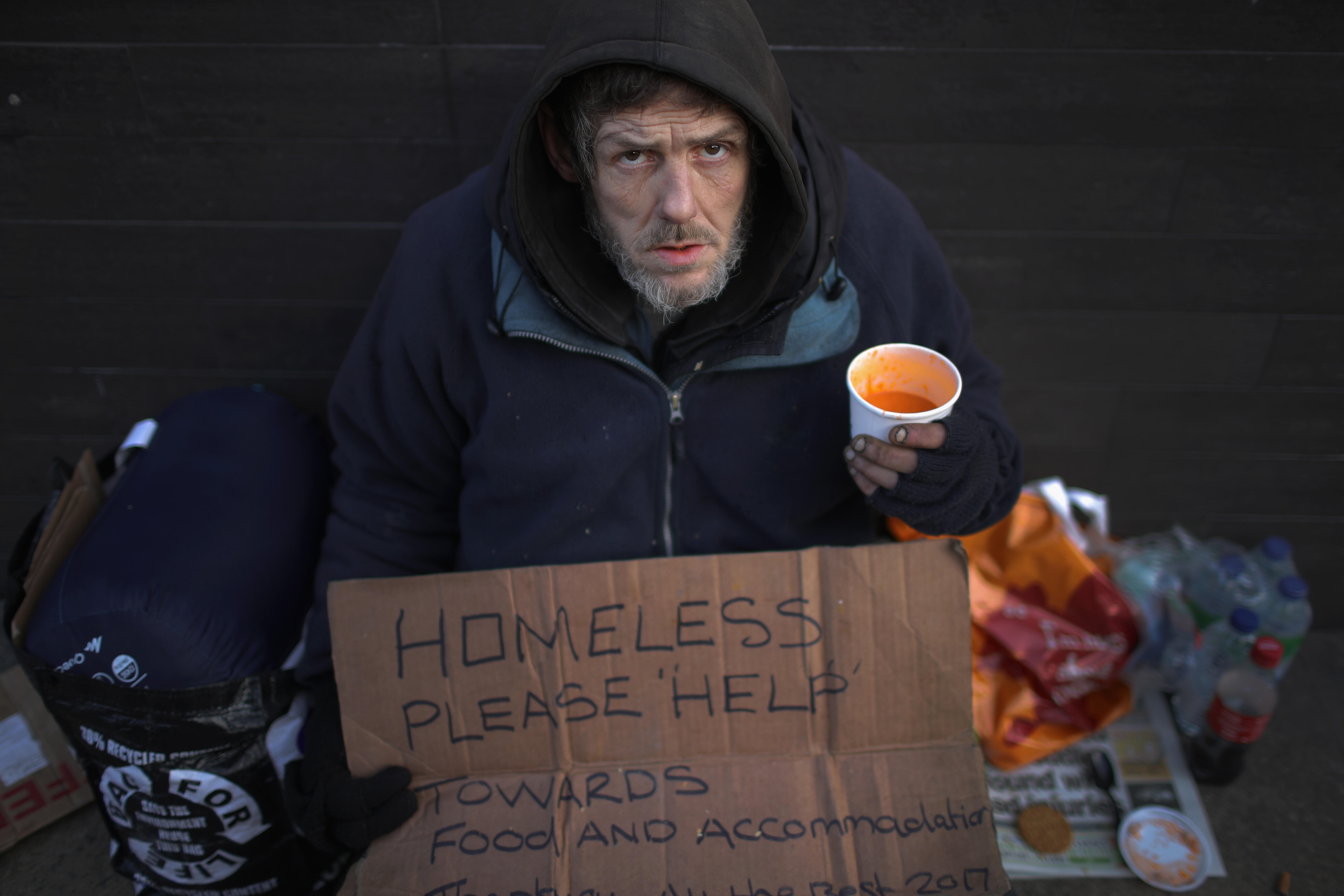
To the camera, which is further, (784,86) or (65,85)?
(65,85)

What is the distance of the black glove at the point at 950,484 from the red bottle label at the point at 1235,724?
1184 mm

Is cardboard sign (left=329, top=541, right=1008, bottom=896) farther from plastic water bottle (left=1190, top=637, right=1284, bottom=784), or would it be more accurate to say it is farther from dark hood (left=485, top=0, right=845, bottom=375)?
plastic water bottle (left=1190, top=637, right=1284, bottom=784)

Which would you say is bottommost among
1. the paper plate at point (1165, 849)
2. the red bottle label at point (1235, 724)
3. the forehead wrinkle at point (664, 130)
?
the paper plate at point (1165, 849)

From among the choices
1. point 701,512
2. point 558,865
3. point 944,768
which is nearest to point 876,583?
point 944,768

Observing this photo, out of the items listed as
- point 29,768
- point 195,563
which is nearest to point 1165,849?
point 195,563

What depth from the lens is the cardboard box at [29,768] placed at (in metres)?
2.14

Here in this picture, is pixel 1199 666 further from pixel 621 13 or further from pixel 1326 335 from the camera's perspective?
pixel 621 13

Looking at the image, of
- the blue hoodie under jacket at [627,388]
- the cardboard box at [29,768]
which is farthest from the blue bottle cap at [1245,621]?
the cardboard box at [29,768]

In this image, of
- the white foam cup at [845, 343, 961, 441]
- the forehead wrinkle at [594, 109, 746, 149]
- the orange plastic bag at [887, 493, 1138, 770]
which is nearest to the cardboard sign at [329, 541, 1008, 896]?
the white foam cup at [845, 343, 961, 441]

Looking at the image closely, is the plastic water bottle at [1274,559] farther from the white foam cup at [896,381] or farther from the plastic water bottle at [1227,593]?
the white foam cup at [896,381]

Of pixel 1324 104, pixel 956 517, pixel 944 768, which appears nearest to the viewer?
pixel 944 768

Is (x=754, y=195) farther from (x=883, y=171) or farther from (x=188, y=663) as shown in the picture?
(x=188, y=663)

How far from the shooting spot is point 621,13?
1332mm

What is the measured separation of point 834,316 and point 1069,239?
104 cm
